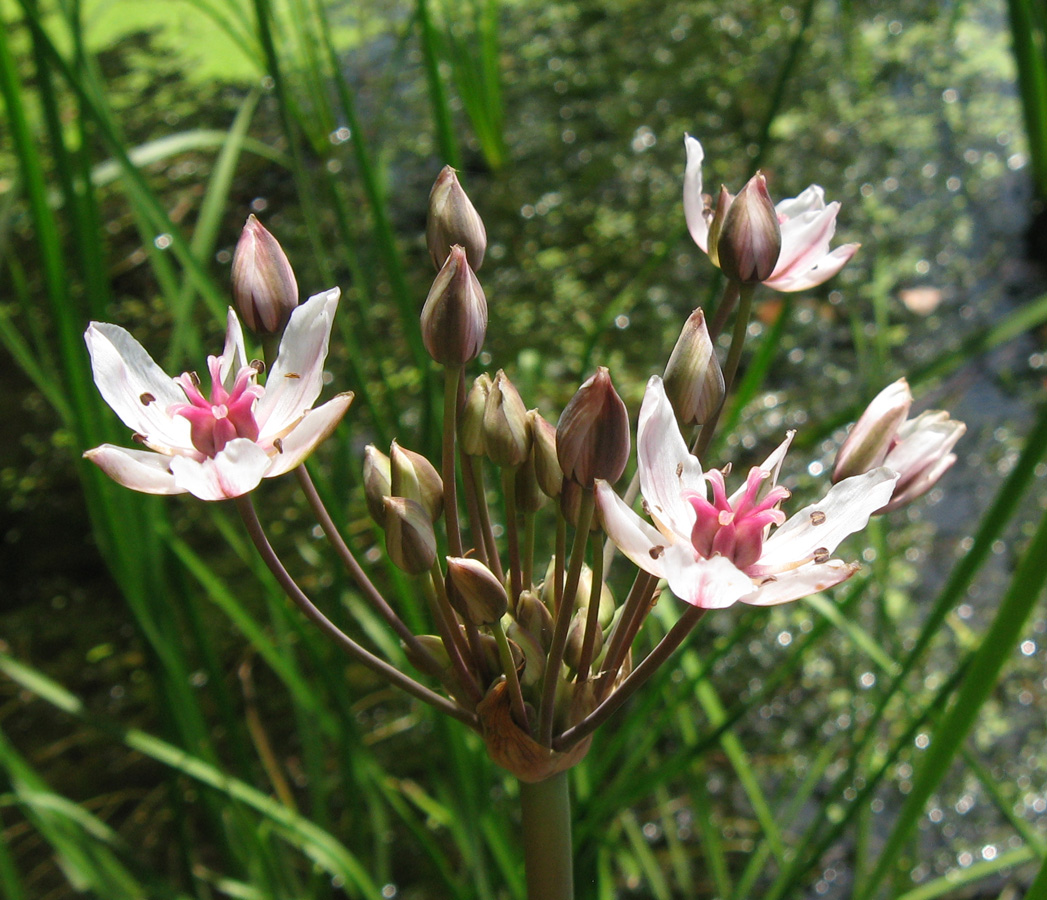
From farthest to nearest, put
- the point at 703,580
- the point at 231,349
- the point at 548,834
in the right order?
the point at 231,349
the point at 548,834
the point at 703,580

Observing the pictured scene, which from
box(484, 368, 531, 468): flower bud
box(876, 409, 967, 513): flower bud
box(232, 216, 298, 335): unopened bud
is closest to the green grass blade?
box(876, 409, 967, 513): flower bud

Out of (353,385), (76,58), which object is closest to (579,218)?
(353,385)

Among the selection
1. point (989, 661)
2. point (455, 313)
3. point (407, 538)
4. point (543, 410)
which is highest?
point (455, 313)

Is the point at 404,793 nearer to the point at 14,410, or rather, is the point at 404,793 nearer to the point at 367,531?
the point at 367,531

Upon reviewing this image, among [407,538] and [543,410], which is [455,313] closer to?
[407,538]

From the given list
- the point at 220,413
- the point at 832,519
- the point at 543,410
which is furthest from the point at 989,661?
the point at 543,410

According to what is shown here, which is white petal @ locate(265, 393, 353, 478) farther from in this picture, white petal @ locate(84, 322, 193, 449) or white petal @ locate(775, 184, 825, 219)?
white petal @ locate(775, 184, 825, 219)

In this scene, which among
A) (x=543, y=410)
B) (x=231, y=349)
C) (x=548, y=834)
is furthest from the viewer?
(x=543, y=410)
